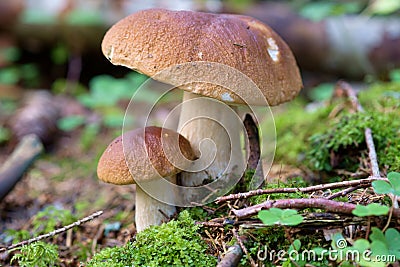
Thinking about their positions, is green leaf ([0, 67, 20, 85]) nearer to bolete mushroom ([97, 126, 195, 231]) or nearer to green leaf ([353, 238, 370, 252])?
bolete mushroom ([97, 126, 195, 231])

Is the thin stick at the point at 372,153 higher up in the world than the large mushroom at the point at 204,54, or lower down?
lower down

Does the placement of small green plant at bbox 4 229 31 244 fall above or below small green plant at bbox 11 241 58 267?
below

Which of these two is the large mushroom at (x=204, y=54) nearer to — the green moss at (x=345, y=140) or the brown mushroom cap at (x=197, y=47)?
the brown mushroom cap at (x=197, y=47)

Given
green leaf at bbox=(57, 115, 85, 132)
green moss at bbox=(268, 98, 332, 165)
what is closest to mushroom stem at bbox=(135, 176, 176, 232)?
green moss at bbox=(268, 98, 332, 165)

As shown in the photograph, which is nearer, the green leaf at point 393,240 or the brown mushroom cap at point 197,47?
the green leaf at point 393,240

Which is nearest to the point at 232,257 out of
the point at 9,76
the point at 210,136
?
the point at 210,136

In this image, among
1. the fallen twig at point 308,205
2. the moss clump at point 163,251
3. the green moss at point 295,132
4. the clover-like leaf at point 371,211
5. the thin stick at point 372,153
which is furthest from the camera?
the green moss at point 295,132

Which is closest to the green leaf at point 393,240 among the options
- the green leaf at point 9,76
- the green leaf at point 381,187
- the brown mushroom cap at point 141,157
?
the green leaf at point 381,187

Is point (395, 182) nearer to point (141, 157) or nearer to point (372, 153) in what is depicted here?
point (372, 153)
